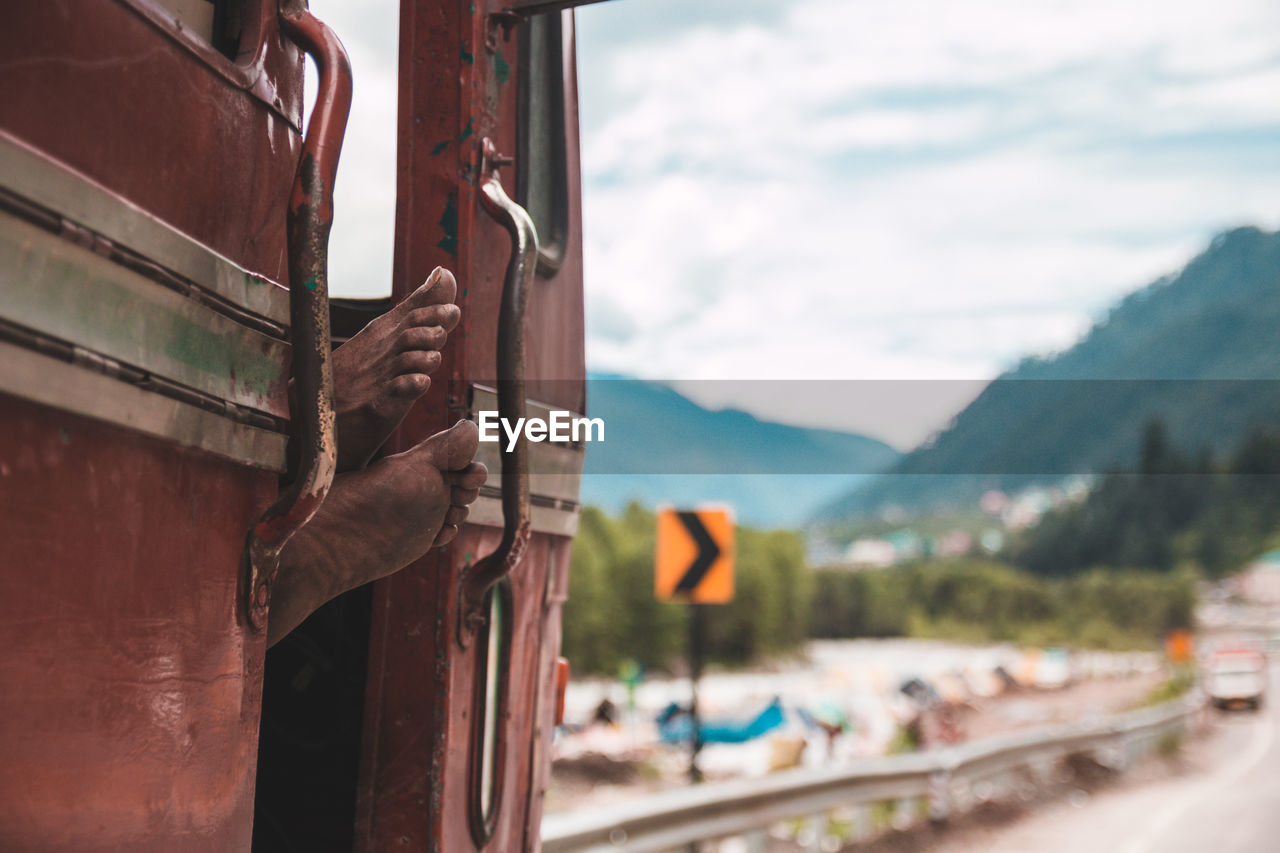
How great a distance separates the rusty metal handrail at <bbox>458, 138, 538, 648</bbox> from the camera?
1819 mm

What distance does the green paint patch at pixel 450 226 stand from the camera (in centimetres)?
197

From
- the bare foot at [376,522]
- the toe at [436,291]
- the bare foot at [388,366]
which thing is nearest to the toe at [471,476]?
the bare foot at [376,522]

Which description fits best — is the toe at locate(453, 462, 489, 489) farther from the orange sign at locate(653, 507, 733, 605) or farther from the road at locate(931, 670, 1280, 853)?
the road at locate(931, 670, 1280, 853)

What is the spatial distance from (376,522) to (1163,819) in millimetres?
10218

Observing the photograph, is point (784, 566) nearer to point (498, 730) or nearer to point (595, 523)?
point (595, 523)

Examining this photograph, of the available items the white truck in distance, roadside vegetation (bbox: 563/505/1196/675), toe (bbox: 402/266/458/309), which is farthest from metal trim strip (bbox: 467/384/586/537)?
roadside vegetation (bbox: 563/505/1196/675)

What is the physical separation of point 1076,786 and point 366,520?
11.6 m

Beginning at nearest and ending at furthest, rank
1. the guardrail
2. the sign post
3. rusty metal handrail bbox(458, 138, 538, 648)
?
rusty metal handrail bbox(458, 138, 538, 648), the guardrail, the sign post

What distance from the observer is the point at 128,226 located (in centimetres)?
116

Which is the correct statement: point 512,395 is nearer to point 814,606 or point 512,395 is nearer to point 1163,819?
point 1163,819

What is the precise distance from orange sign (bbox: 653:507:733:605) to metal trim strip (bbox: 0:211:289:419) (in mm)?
6702

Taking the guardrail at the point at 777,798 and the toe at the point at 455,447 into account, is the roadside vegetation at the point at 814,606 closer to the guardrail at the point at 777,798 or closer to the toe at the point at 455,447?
the guardrail at the point at 777,798

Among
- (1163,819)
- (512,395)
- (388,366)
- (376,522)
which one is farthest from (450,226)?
(1163,819)

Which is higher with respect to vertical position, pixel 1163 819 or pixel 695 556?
pixel 695 556
